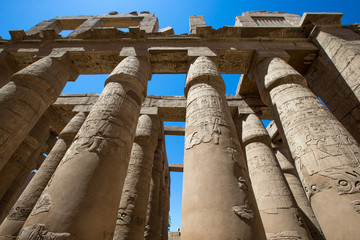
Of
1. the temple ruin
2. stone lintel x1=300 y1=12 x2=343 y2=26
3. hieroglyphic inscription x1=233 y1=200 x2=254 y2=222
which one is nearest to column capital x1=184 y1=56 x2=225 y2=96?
the temple ruin

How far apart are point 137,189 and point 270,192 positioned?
4320 millimetres

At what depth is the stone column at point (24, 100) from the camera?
4203 mm

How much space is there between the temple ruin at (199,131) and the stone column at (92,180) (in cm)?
2

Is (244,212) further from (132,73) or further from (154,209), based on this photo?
(154,209)

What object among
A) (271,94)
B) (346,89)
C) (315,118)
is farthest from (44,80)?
(346,89)

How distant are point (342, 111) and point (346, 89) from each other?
2.13 ft

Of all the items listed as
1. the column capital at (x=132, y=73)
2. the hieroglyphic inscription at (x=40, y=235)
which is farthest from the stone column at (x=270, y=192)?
the hieroglyphic inscription at (x=40, y=235)

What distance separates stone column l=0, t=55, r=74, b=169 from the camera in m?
4.20

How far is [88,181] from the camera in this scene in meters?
2.95

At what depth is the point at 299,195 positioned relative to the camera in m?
7.34

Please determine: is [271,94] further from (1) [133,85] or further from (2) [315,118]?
(1) [133,85]

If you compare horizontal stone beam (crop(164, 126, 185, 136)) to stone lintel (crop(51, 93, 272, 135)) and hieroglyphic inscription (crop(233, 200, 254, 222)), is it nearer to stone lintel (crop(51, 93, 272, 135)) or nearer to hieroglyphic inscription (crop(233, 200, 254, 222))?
stone lintel (crop(51, 93, 272, 135))

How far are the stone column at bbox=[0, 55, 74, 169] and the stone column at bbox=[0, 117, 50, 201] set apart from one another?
3.99 m

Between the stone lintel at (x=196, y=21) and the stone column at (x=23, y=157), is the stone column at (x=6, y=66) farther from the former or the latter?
the stone lintel at (x=196, y=21)
